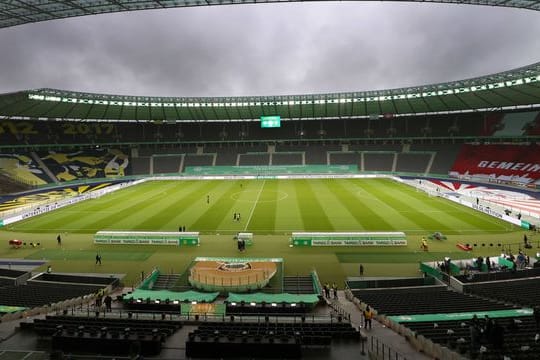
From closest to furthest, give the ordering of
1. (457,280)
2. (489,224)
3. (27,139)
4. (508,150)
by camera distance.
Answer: (457,280), (489,224), (508,150), (27,139)

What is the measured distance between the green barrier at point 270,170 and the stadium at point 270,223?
0.52 meters

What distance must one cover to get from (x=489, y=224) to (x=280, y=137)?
215 feet

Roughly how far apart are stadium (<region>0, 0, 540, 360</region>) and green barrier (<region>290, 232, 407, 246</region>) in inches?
5.0

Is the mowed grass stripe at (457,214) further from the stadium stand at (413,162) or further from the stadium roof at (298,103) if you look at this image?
the stadium stand at (413,162)

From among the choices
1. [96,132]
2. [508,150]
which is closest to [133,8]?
[508,150]

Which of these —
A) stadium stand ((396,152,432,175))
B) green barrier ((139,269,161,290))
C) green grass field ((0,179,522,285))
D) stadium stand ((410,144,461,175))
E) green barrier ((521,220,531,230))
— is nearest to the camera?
green barrier ((139,269,161,290))

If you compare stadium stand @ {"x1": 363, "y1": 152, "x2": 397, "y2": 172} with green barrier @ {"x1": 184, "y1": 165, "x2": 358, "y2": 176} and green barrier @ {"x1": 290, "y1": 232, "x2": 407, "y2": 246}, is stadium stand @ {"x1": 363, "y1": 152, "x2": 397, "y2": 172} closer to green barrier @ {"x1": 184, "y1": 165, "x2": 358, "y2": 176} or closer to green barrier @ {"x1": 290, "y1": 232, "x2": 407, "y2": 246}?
green barrier @ {"x1": 184, "y1": 165, "x2": 358, "y2": 176}

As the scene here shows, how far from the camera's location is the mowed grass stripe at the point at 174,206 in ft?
127

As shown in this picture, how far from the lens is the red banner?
63.0 metres

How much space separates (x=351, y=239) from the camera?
30.7 m

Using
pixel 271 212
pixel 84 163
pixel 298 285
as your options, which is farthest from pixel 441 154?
pixel 84 163

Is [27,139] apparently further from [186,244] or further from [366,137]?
[366,137]

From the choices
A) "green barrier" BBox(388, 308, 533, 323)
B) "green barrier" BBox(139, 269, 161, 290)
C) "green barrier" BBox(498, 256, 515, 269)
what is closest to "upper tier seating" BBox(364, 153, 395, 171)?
"green barrier" BBox(498, 256, 515, 269)

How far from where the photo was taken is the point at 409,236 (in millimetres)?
33094
